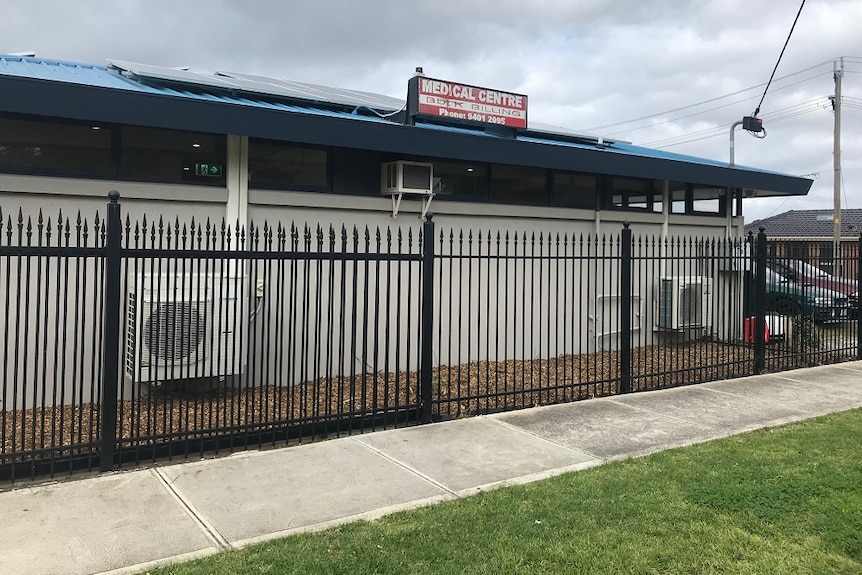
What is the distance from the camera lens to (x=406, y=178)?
28.2ft

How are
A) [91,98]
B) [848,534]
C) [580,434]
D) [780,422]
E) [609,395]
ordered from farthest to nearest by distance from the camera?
1. [609,395]
2. [780,422]
3. [580,434]
4. [91,98]
5. [848,534]

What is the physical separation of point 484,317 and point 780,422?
13.9 feet

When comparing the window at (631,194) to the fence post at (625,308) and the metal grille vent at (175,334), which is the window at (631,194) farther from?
the metal grille vent at (175,334)

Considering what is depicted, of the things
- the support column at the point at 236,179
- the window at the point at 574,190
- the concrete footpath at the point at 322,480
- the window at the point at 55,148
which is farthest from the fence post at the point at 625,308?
the window at the point at 55,148

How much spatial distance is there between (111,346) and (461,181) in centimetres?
550

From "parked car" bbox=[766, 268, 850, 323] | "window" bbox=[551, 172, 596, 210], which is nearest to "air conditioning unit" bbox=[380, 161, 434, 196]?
"window" bbox=[551, 172, 596, 210]

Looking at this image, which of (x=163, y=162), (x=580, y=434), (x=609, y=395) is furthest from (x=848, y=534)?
(x=163, y=162)

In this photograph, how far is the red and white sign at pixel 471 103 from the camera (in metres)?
8.63

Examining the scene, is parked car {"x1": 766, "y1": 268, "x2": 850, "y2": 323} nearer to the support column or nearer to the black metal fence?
the black metal fence

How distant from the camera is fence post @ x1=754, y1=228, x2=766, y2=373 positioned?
9883 mm

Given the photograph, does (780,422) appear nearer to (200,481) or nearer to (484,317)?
(484,317)

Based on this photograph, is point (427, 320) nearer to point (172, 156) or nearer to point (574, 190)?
point (172, 156)

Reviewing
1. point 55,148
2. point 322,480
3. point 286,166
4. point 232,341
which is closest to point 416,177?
point 286,166

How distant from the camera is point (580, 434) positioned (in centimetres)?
663
